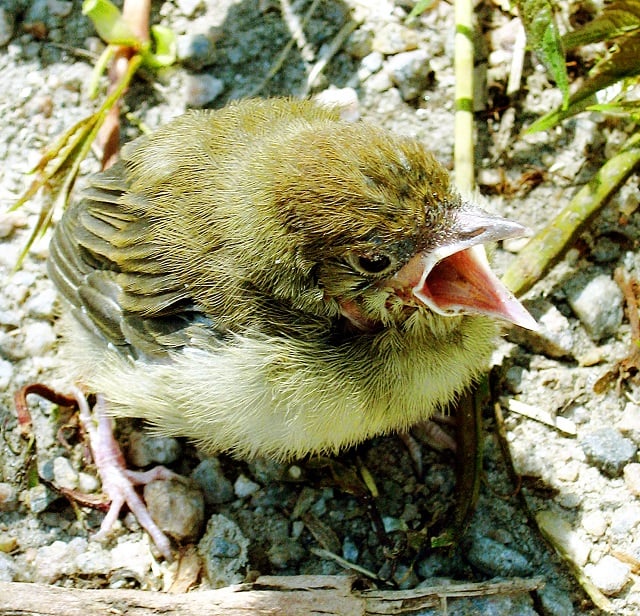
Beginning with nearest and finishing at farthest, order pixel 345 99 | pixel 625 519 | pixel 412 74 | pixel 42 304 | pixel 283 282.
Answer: pixel 283 282 < pixel 625 519 < pixel 42 304 < pixel 345 99 < pixel 412 74

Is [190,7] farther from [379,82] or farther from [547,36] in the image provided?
[547,36]

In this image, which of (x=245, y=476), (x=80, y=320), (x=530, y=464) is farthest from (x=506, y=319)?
(x=80, y=320)

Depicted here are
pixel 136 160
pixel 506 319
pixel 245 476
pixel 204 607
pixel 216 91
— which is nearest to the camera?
pixel 506 319

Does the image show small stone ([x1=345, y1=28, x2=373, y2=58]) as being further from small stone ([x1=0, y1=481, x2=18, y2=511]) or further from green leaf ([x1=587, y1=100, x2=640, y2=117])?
small stone ([x1=0, y1=481, x2=18, y2=511])

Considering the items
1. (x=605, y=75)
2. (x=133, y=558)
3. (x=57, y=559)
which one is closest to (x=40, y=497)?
(x=57, y=559)

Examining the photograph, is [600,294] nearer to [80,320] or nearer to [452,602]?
[452,602]

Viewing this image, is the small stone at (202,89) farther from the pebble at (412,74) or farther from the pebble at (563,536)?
the pebble at (563,536)
